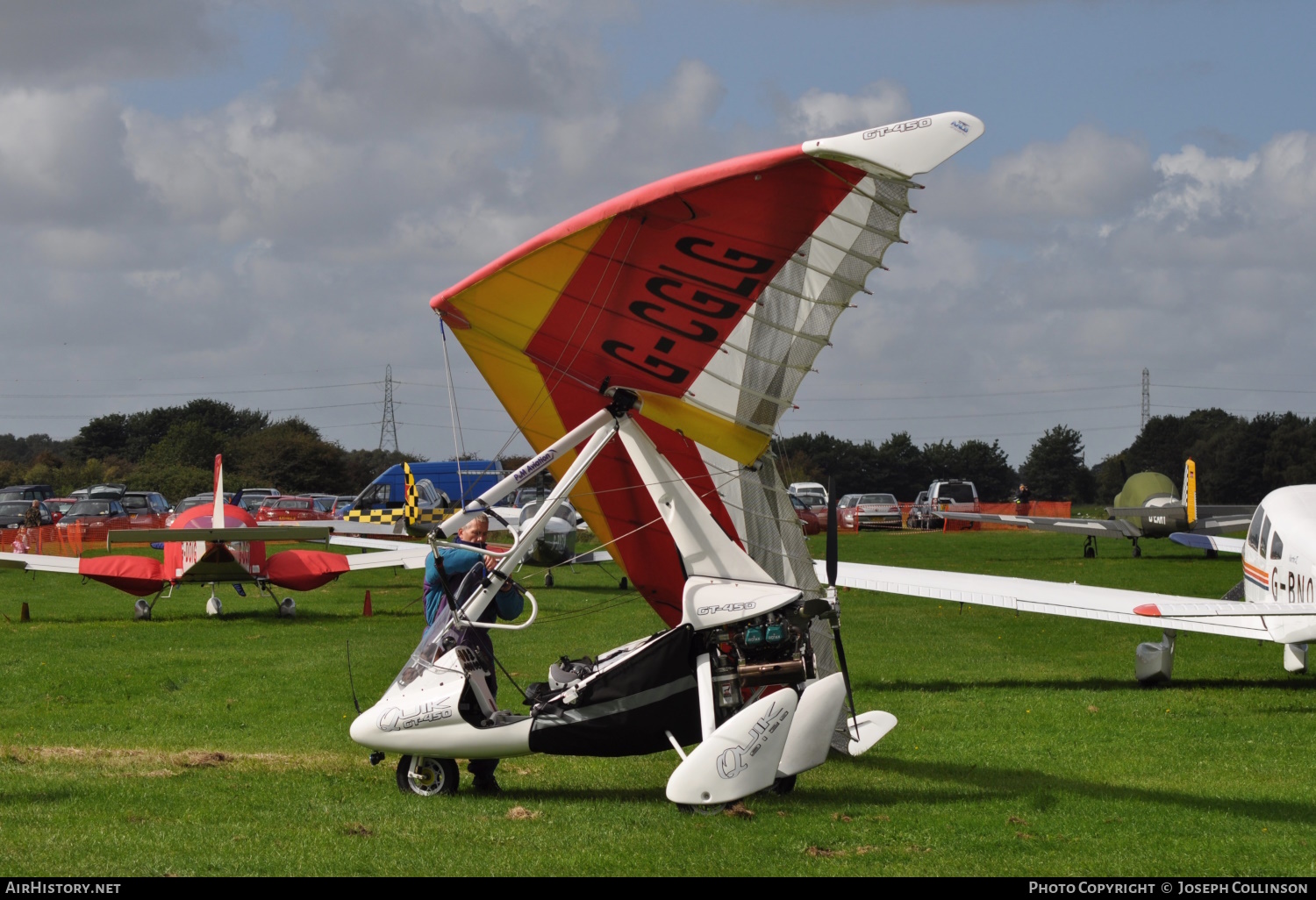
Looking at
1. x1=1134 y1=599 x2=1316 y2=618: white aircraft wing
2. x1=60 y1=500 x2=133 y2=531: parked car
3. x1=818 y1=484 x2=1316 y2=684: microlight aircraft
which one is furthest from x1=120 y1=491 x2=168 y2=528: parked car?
x1=1134 y1=599 x2=1316 y2=618: white aircraft wing

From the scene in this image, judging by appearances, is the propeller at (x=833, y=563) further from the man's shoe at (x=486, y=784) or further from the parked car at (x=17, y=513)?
the parked car at (x=17, y=513)

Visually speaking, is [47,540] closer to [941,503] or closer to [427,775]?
[427,775]

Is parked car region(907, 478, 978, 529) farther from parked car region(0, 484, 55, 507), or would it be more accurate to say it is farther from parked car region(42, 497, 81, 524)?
parked car region(0, 484, 55, 507)

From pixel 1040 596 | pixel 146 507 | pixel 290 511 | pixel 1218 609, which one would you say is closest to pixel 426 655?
pixel 1218 609

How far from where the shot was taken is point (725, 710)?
7660 mm

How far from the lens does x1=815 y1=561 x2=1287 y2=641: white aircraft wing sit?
12508 mm

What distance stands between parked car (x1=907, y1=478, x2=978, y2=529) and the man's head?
45921 millimetres

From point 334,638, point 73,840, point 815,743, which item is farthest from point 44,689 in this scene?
point 815,743

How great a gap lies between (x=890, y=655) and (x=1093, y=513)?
60.9 meters

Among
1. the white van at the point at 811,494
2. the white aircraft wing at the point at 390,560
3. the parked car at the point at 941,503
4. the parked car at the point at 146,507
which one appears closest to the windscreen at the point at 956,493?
the parked car at the point at 941,503

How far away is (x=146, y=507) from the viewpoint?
166 feet

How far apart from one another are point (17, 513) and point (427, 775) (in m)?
44.8

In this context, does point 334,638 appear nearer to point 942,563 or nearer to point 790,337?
point 790,337

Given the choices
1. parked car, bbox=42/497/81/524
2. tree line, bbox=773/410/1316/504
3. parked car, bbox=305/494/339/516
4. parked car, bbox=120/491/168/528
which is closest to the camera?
parked car, bbox=120/491/168/528
